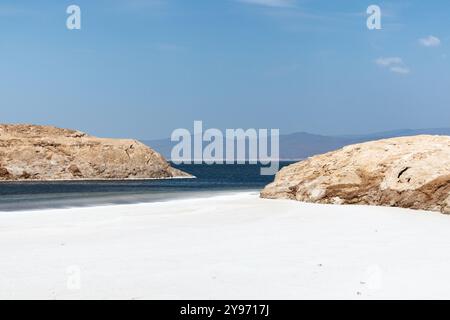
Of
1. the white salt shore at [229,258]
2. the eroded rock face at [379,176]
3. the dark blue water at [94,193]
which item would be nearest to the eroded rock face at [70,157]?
the dark blue water at [94,193]

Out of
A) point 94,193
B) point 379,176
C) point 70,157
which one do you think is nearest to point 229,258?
point 379,176

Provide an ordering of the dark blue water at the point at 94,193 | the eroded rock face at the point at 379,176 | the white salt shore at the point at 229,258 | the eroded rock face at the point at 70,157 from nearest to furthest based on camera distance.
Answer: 1. the white salt shore at the point at 229,258
2. the eroded rock face at the point at 379,176
3. the dark blue water at the point at 94,193
4. the eroded rock face at the point at 70,157

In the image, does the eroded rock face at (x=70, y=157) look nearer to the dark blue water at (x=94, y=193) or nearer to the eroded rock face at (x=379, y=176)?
the dark blue water at (x=94, y=193)

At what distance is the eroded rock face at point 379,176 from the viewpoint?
1973cm

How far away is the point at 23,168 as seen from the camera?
8506cm

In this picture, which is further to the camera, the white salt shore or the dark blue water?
the dark blue water

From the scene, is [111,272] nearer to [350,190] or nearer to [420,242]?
[420,242]

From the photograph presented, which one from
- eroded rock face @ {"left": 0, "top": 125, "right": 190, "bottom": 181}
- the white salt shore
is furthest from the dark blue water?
eroded rock face @ {"left": 0, "top": 125, "right": 190, "bottom": 181}

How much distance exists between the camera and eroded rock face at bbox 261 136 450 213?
19734 millimetres

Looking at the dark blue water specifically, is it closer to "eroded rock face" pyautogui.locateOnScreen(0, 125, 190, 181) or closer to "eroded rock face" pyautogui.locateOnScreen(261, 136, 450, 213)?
"eroded rock face" pyautogui.locateOnScreen(261, 136, 450, 213)

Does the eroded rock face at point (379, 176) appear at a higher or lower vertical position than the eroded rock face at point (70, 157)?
higher

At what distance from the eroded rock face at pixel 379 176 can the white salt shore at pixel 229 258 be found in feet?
9.81

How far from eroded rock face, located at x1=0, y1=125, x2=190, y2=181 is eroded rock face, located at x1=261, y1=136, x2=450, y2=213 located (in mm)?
65628

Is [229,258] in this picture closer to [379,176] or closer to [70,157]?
[379,176]
